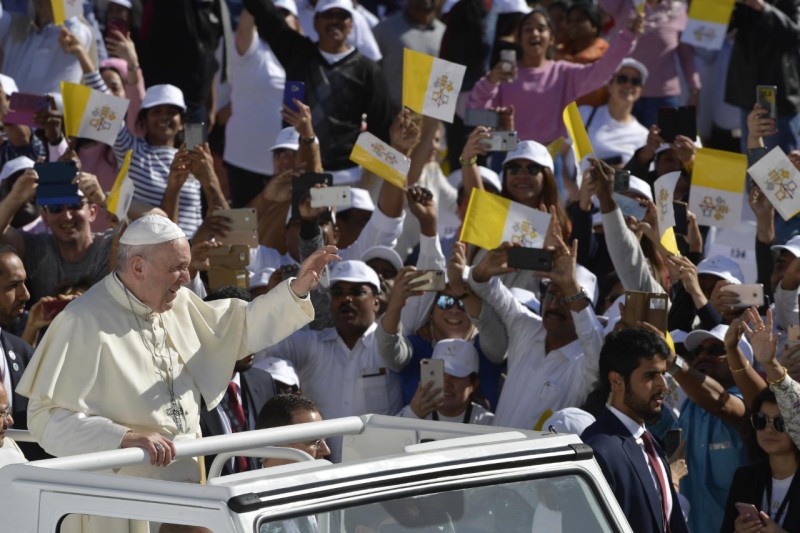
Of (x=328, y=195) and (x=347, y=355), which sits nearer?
(x=328, y=195)

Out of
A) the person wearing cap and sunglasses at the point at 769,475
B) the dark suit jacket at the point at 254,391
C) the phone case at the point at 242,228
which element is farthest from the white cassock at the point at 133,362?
the phone case at the point at 242,228

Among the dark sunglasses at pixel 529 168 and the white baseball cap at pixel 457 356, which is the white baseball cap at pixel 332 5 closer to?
the dark sunglasses at pixel 529 168

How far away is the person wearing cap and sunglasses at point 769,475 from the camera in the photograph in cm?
721

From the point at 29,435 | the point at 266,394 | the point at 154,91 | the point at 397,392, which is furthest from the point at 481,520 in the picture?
the point at 154,91

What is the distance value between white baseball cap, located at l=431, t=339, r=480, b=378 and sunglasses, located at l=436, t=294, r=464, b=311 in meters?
0.48

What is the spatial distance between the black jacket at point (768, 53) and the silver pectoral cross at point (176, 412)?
7875 millimetres

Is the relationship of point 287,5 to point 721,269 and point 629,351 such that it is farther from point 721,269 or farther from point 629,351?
point 629,351

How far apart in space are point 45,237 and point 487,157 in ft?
13.7

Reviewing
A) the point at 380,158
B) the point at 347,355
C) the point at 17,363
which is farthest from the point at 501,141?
the point at 17,363

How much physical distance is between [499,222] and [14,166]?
3365 millimetres

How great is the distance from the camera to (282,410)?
671 cm

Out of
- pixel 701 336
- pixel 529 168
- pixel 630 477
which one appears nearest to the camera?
pixel 630 477

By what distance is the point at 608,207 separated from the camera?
9.19 metres

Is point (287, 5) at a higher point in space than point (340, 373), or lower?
higher
